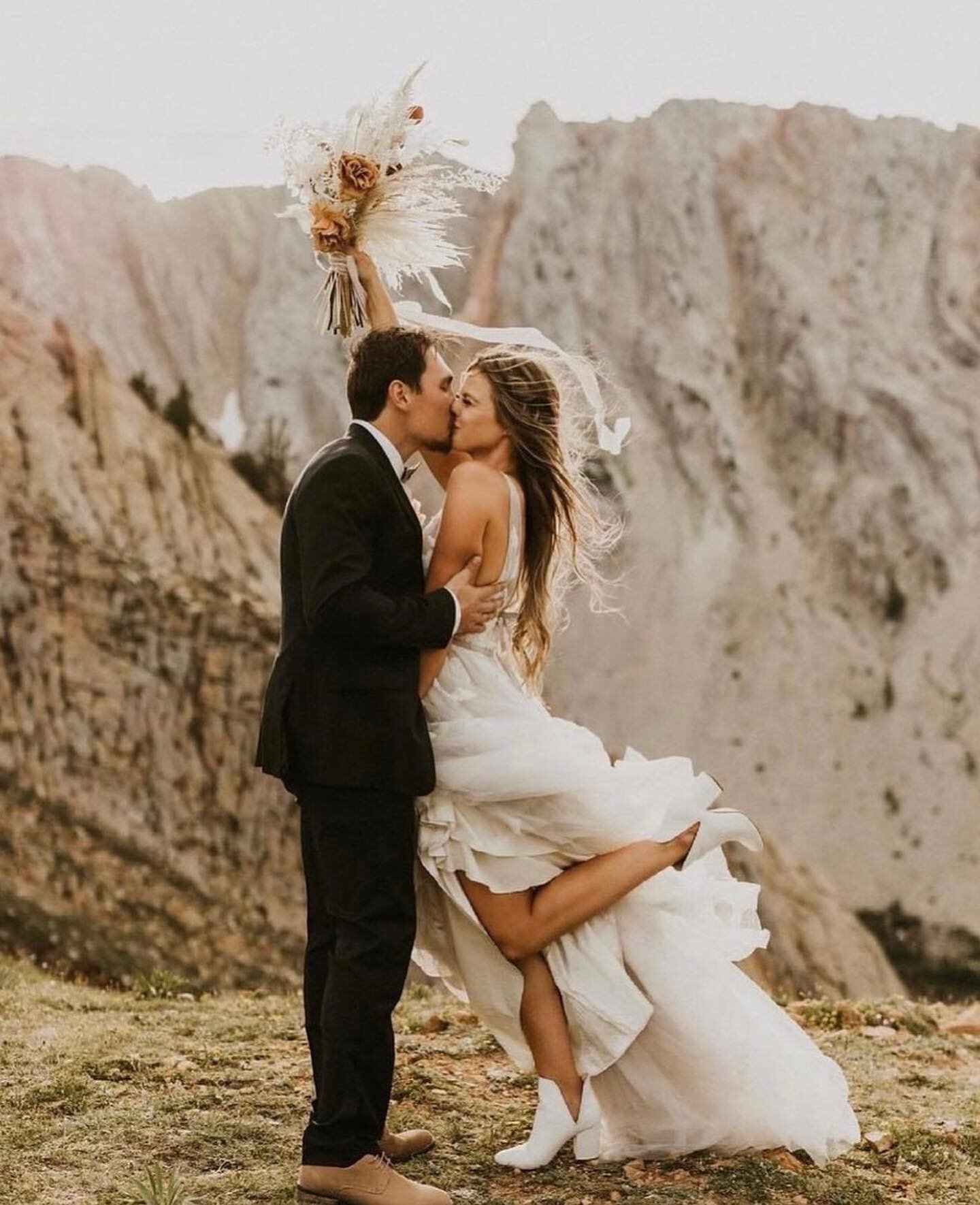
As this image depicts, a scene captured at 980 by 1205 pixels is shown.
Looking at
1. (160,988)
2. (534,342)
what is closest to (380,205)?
(534,342)

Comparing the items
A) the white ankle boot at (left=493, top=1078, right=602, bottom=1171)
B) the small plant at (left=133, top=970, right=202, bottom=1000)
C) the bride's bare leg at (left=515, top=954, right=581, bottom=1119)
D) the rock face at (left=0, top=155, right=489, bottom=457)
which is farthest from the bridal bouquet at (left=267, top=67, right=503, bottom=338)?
the rock face at (left=0, top=155, right=489, bottom=457)

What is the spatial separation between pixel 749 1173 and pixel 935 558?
15.9 m

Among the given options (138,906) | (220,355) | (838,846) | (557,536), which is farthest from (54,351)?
(557,536)

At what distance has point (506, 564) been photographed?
12.3 feet

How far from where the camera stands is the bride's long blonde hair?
383cm

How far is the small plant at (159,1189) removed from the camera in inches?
134

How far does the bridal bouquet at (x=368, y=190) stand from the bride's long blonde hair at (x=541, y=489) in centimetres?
42

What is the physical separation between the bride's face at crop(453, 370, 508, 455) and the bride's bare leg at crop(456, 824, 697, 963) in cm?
112

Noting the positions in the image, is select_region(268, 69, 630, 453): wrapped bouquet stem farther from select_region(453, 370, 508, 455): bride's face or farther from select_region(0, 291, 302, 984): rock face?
select_region(0, 291, 302, 984): rock face

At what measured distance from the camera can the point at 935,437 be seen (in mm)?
19266

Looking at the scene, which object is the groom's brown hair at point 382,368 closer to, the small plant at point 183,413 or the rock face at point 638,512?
the rock face at point 638,512

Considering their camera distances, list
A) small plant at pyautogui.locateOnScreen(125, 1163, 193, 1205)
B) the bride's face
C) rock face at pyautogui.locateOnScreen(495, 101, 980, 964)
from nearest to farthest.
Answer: small plant at pyautogui.locateOnScreen(125, 1163, 193, 1205) < the bride's face < rock face at pyautogui.locateOnScreen(495, 101, 980, 964)

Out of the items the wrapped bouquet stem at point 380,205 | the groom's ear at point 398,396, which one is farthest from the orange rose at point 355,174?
the groom's ear at point 398,396

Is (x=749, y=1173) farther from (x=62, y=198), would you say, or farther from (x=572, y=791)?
(x=62, y=198)
